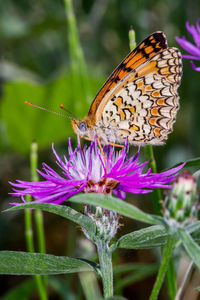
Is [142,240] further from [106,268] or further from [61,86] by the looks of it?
[61,86]

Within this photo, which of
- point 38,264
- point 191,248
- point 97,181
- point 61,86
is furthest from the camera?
point 61,86

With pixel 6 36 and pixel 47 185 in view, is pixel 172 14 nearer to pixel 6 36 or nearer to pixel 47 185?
pixel 6 36

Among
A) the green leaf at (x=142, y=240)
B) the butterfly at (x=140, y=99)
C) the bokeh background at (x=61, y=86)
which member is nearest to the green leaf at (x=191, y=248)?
the green leaf at (x=142, y=240)

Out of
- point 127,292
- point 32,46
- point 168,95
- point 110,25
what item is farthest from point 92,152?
point 32,46

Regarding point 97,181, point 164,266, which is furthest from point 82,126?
point 164,266

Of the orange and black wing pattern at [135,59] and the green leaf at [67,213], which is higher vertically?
the orange and black wing pattern at [135,59]

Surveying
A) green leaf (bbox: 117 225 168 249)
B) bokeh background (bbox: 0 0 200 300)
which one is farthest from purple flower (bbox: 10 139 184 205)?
bokeh background (bbox: 0 0 200 300)

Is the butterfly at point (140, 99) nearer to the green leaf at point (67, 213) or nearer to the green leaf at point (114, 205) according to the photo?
the green leaf at point (67, 213)
